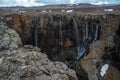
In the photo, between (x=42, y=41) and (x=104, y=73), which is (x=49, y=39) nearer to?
→ (x=42, y=41)

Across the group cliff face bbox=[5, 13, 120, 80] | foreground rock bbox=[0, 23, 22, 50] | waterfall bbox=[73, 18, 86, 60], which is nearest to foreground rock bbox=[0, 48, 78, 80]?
foreground rock bbox=[0, 23, 22, 50]

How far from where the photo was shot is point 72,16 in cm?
5150

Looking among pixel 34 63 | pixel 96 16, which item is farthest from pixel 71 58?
pixel 34 63

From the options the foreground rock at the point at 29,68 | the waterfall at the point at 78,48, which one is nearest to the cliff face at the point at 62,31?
the waterfall at the point at 78,48

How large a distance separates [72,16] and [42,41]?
8081mm

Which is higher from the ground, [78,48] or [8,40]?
[8,40]

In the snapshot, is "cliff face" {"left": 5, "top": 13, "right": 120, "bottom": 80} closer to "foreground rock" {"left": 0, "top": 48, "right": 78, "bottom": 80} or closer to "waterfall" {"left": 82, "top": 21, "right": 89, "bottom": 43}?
"waterfall" {"left": 82, "top": 21, "right": 89, "bottom": 43}

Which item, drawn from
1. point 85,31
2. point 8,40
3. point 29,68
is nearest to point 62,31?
point 85,31

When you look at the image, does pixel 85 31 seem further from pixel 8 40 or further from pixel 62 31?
pixel 8 40

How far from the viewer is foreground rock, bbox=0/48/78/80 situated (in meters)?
24.9

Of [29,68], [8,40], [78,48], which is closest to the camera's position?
[29,68]

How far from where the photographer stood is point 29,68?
26562 millimetres

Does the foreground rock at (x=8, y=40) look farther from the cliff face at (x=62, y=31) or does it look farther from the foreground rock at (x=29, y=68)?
the cliff face at (x=62, y=31)

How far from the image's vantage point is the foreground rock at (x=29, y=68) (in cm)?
2493
